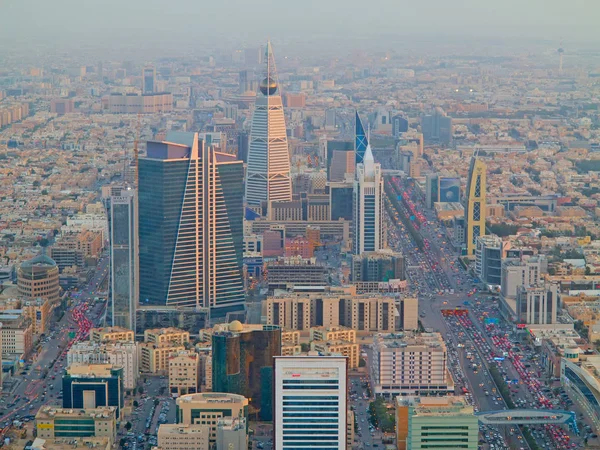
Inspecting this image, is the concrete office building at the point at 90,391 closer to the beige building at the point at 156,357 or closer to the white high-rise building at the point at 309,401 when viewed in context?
the beige building at the point at 156,357

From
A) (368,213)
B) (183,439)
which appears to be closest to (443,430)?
(183,439)

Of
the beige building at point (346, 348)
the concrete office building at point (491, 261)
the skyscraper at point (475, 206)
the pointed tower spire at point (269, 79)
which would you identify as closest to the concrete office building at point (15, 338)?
the beige building at point (346, 348)

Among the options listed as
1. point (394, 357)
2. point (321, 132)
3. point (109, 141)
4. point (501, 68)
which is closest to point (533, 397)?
point (394, 357)

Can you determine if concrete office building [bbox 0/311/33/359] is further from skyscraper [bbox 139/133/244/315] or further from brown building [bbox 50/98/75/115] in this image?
brown building [bbox 50/98/75/115]

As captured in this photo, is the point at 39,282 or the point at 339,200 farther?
the point at 339,200

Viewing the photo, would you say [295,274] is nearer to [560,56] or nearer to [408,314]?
[408,314]

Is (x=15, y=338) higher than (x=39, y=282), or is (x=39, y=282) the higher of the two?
(x=39, y=282)
